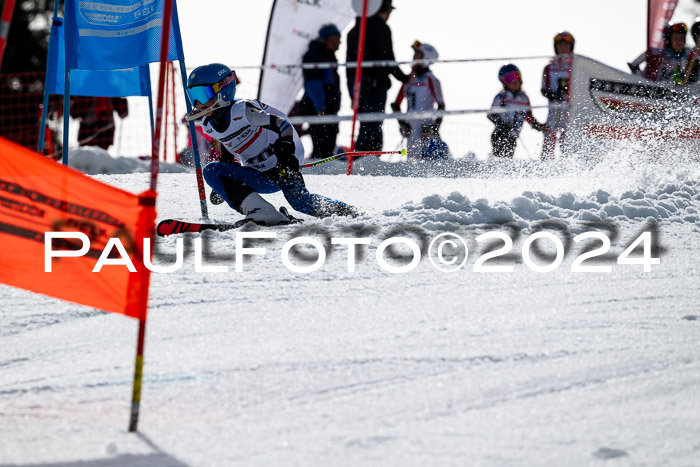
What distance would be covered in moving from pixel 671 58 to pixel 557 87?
143 cm

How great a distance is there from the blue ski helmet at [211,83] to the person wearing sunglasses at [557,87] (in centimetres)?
540

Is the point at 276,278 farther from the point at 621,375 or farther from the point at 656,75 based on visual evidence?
the point at 656,75

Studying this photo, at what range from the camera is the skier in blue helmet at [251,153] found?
6.31 meters

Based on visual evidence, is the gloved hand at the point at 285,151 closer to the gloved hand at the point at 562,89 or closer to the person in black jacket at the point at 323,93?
the person in black jacket at the point at 323,93

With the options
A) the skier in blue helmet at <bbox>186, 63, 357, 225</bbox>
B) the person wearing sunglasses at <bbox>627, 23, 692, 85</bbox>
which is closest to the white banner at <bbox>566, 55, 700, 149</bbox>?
the person wearing sunglasses at <bbox>627, 23, 692, 85</bbox>

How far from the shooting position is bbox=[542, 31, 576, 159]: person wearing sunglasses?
424 inches

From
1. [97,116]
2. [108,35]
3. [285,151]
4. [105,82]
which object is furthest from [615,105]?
[97,116]

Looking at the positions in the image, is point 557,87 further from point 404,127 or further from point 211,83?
point 211,83

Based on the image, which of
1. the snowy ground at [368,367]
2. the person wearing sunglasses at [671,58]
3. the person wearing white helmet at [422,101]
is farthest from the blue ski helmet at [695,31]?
the snowy ground at [368,367]

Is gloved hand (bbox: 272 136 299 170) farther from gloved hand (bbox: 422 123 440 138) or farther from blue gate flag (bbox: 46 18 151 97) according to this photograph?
gloved hand (bbox: 422 123 440 138)

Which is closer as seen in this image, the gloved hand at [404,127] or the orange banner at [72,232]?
the orange banner at [72,232]

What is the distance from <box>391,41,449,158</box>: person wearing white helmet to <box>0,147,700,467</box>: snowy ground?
535 cm

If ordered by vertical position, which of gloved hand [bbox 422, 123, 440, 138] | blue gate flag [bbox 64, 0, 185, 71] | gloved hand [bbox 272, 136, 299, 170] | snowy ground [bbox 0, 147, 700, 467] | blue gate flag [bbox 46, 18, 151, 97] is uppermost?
blue gate flag [bbox 64, 0, 185, 71]

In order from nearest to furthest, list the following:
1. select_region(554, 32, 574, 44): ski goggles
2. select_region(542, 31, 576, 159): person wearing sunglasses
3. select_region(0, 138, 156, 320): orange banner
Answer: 1. select_region(0, 138, 156, 320): orange banner
2. select_region(542, 31, 576, 159): person wearing sunglasses
3. select_region(554, 32, 574, 44): ski goggles
